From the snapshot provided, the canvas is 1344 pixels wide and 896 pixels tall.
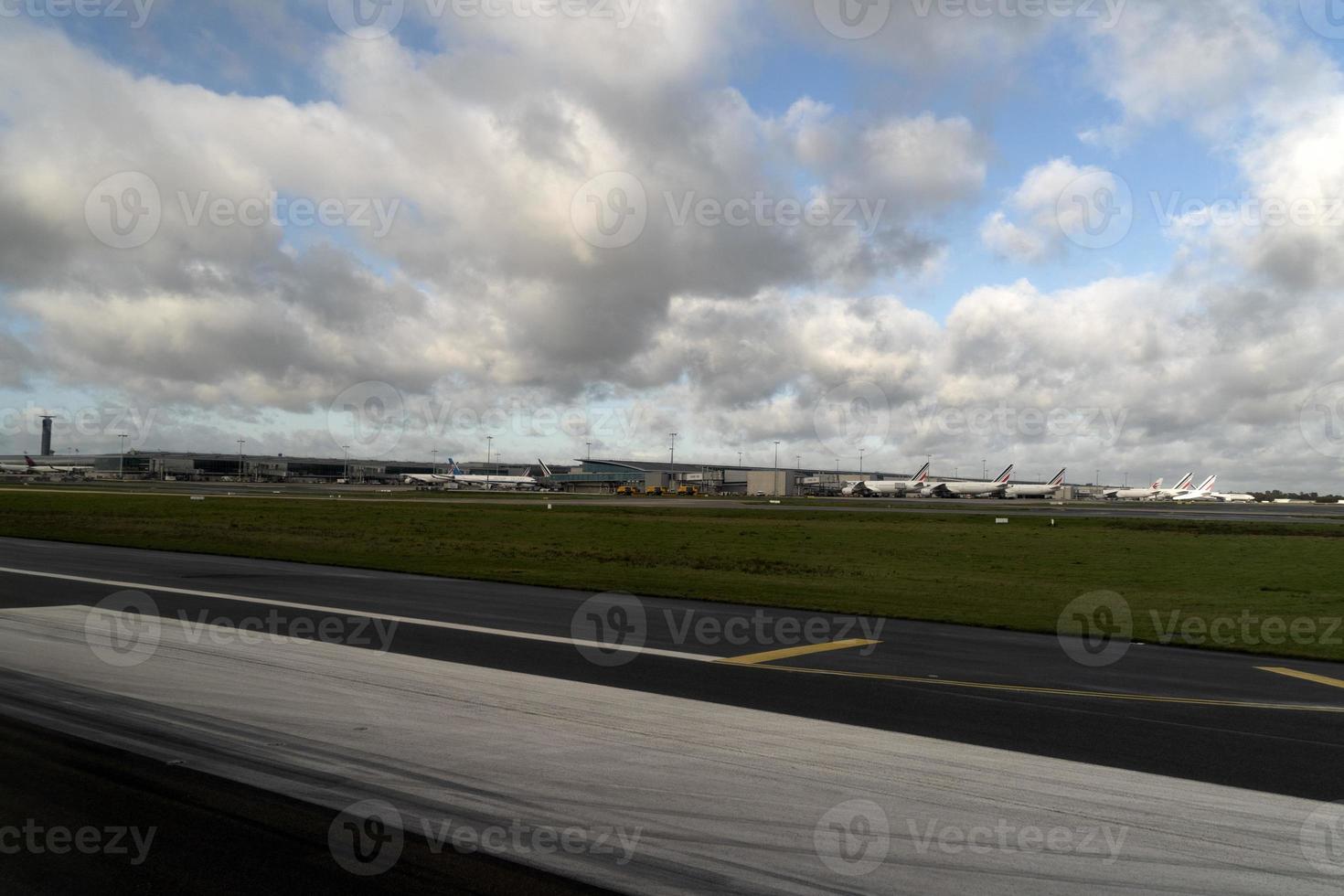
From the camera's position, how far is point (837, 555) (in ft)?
111

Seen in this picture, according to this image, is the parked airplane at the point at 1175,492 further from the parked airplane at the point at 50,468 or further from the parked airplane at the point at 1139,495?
the parked airplane at the point at 50,468

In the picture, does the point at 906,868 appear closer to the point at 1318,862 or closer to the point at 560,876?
the point at 560,876

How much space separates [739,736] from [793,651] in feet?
16.8

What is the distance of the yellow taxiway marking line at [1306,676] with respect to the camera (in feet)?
39.4

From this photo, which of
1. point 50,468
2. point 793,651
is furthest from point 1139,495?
point 50,468

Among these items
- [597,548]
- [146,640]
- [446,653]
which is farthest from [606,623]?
[597,548]

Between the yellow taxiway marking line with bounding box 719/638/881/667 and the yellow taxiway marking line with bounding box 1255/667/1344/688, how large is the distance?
560 centimetres

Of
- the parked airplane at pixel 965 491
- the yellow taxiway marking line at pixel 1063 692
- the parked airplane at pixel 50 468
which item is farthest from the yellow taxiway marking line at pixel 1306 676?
the parked airplane at pixel 50 468

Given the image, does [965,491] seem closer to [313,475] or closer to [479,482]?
[479,482]

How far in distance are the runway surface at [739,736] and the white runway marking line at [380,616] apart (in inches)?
5.0

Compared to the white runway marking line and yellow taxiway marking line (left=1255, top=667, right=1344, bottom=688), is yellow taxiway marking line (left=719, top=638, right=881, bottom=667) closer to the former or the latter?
the white runway marking line

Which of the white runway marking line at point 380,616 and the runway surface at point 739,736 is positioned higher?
the runway surface at point 739,736

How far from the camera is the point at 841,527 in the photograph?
49.3 meters

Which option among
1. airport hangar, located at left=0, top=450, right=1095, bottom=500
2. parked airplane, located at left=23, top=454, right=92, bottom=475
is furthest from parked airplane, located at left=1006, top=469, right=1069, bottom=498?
parked airplane, located at left=23, top=454, right=92, bottom=475
